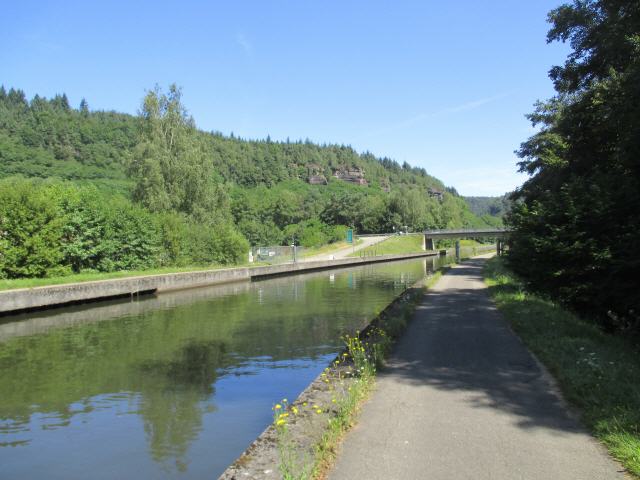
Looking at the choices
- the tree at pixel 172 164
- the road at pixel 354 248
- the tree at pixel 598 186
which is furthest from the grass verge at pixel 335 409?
the road at pixel 354 248

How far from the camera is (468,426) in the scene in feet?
20.5

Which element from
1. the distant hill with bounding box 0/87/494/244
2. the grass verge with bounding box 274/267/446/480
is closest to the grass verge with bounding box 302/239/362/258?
the distant hill with bounding box 0/87/494/244

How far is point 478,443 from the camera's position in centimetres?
569

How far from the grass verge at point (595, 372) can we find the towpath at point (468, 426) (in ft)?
0.62

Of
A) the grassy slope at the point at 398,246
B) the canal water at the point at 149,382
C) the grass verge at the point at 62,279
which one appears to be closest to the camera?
the canal water at the point at 149,382

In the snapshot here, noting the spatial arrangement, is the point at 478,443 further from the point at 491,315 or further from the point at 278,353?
the point at 491,315

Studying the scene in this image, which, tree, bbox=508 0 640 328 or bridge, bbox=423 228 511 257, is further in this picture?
bridge, bbox=423 228 511 257

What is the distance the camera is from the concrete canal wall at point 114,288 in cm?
2200

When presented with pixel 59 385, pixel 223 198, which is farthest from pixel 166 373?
pixel 223 198

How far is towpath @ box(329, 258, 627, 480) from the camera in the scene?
16.6ft

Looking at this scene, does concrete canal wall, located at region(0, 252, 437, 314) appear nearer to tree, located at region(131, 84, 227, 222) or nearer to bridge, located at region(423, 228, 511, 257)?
tree, located at region(131, 84, 227, 222)

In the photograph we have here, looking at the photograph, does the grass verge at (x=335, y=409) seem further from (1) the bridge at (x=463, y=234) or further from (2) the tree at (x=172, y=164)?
(1) the bridge at (x=463, y=234)

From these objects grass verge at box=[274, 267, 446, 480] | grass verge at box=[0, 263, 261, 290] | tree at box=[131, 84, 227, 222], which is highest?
tree at box=[131, 84, 227, 222]

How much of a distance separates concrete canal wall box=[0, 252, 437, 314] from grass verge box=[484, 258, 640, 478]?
19.5m
